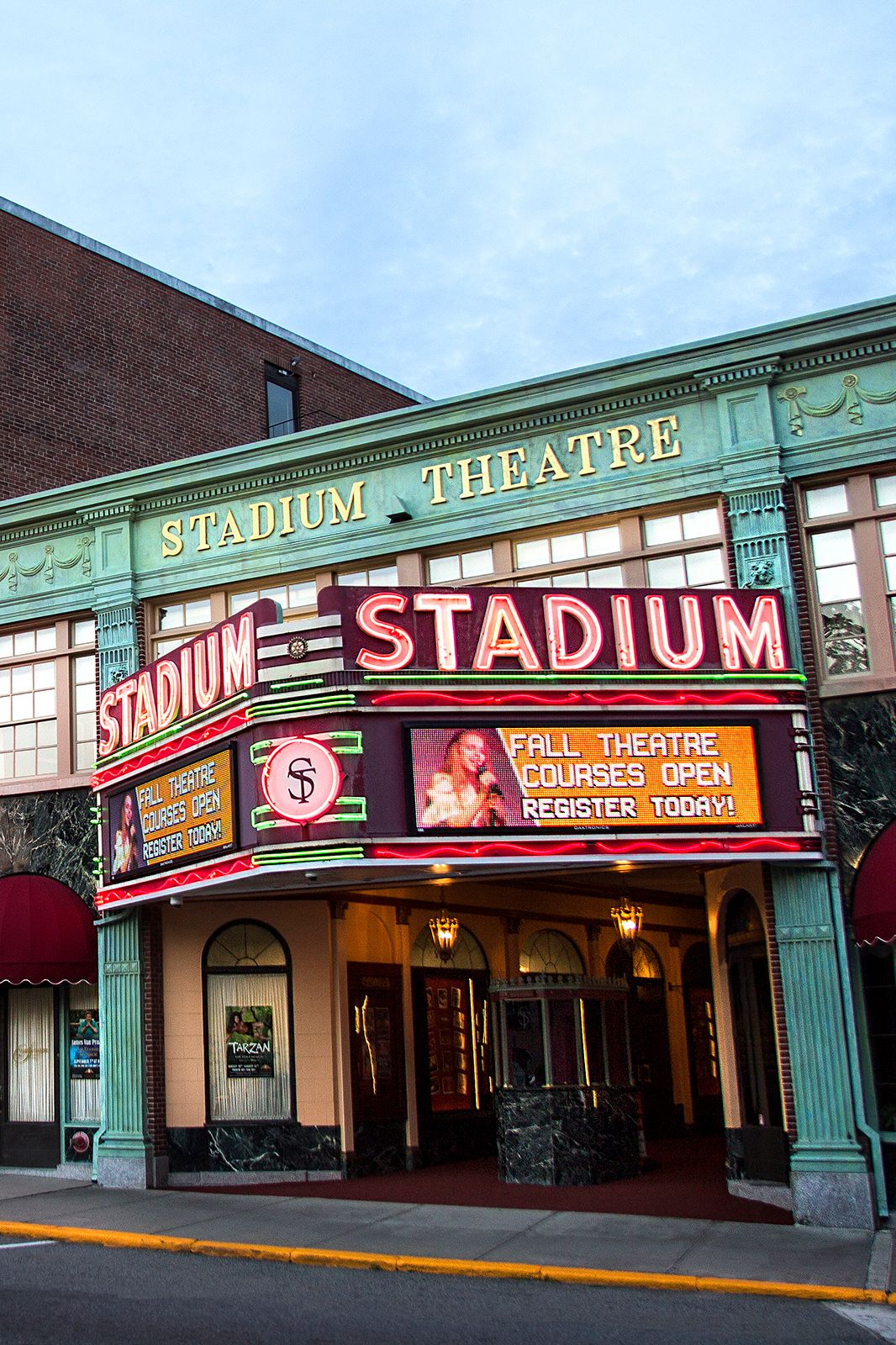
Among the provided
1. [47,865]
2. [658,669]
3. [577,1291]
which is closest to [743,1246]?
[577,1291]

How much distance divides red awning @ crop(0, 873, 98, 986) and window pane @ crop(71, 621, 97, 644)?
3.49 meters

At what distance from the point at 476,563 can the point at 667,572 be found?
2.63 metres

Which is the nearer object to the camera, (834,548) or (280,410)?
(834,548)

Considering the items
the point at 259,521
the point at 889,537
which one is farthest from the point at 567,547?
the point at 259,521

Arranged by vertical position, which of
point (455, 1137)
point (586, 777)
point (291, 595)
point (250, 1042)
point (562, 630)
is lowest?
point (455, 1137)

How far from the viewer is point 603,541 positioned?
17.7 meters

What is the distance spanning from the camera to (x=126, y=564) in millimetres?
20250

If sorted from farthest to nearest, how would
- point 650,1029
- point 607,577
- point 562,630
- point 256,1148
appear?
point 650,1029, point 256,1148, point 607,577, point 562,630

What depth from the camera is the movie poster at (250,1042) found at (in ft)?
61.1

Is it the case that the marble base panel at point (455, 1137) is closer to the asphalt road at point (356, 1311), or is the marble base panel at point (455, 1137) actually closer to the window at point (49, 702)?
the asphalt road at point (356, 1311)

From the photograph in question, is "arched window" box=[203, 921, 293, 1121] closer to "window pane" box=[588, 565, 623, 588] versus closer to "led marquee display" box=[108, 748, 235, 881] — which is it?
"led marquee display" box=[108, 748, 235, 881]

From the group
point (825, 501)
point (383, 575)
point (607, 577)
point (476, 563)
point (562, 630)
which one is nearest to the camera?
point (562, 630)

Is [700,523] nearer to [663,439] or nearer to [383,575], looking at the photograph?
[663,439]

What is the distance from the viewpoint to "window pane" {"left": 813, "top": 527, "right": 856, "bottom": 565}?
16172 millimetres
